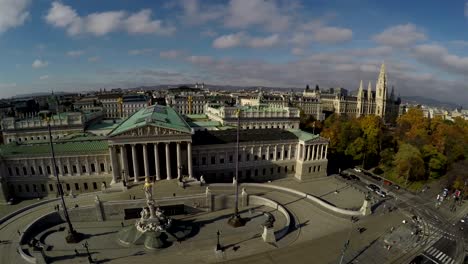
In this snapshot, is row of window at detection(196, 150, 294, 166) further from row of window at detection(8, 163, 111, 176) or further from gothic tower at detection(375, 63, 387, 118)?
gothic tower at detection(375, 63, 387, 118)

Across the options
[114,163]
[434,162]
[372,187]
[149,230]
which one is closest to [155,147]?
[114,163]

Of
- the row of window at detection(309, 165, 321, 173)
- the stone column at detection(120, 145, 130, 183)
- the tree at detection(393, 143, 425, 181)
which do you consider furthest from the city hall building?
the tree at detection(393, 143, 425, 181)

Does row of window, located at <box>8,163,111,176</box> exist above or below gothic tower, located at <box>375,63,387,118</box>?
below

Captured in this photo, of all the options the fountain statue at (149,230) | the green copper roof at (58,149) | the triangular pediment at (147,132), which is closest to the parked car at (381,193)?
the fountain statue at (149,230)

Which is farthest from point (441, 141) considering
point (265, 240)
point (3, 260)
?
point (3, 260)

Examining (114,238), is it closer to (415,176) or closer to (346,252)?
(346,252)

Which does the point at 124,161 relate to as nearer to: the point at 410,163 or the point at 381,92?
the point at 410,163

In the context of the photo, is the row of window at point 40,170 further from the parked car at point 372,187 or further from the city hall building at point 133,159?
the parked car at point 372,187
